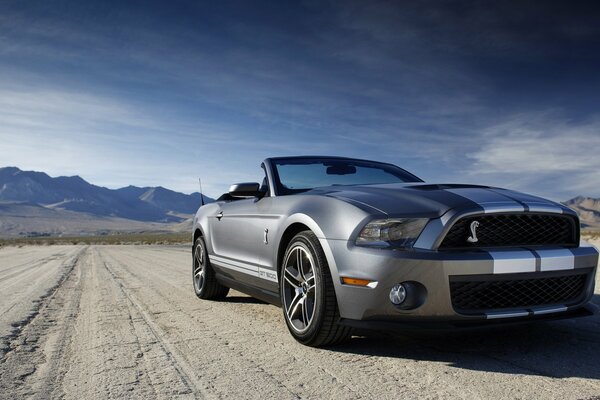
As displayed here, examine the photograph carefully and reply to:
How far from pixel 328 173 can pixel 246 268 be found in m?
1.15

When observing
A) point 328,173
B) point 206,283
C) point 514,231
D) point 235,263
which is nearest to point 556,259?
point 514,231

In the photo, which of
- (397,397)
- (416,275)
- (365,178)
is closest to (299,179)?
(365,178)

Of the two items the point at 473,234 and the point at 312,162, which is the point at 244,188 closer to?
the point at 312,162

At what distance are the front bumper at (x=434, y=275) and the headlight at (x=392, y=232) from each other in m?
0.06

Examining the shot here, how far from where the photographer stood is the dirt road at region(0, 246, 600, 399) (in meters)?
2.45

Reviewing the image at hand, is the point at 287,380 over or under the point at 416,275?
under

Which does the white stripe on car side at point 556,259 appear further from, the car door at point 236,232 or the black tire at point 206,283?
the black tire at point 206,283

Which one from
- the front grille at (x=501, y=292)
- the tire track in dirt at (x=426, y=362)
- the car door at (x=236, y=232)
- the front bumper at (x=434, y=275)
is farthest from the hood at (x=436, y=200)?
the car door at (x=236, y=232)

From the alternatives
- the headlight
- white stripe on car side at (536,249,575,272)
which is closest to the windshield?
the headlight

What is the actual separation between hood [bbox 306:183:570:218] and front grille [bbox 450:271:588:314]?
414mm

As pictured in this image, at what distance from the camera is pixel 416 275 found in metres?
2.80

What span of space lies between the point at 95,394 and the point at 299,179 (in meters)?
2.54

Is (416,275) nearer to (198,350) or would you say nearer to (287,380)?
(287,380)

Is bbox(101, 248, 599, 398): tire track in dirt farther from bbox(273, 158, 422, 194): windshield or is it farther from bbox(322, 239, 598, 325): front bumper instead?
bbox(273, 158, 422, 194): windshield
